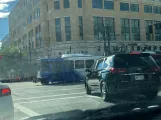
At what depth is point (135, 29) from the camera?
60000 millimetres

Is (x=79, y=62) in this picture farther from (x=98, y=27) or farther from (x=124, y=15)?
(x=124, y=15)

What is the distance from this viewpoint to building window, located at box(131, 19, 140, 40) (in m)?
59.5

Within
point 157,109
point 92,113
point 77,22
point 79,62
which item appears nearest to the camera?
Answer: point 92,113

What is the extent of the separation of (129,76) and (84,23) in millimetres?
44893

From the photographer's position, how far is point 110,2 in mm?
56594

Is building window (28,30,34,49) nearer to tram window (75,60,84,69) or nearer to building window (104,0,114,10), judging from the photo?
building window (104,0,114,10)

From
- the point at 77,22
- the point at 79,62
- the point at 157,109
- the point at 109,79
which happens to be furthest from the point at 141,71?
the point at 77,22

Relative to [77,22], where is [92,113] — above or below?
below

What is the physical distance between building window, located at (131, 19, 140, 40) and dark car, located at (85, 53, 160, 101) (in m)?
49.8

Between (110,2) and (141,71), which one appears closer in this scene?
(141,71)

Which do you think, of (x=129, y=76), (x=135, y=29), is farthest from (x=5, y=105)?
(x=135, y=29)

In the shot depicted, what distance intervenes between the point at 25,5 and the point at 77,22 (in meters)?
11.5

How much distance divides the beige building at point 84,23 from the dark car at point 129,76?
4149cm

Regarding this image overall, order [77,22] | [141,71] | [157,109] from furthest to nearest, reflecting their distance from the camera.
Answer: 1. [77,22]
2. [141,71]
3. [157,109]
